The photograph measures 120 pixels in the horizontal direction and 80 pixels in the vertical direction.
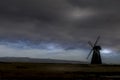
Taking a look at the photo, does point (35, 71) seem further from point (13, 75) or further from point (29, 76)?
point (13, 75)

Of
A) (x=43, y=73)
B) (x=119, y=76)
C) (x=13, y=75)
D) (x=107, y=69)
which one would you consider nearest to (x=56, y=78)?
(x=43, y=73)

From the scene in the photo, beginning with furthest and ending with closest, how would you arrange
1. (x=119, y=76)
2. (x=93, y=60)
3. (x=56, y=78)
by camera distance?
1. (x=93, y=60)
2. (x=119, y=76)
3. (x=56, y=78)

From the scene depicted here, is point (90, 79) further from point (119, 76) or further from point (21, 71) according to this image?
point (21, 71)

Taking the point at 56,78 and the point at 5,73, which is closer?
the point at 5,73

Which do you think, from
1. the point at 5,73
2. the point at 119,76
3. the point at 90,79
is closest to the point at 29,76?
the point at 5,73

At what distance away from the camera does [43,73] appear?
9.10 m

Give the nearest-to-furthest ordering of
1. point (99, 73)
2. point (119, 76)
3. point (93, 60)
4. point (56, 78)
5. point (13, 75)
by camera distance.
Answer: point (13, 75) < point (56, 78) < point (99, 73) < point (119, 76) < point (93, 60)

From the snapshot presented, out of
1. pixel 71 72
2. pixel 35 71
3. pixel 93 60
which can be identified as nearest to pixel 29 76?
pixel 35 71

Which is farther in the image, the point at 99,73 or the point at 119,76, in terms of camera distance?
the point at 119,76

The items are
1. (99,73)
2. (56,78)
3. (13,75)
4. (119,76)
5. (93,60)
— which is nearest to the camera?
(13,75)

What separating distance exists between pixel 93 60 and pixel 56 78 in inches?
1308

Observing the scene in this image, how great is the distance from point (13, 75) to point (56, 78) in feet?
6.47

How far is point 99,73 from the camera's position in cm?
1009

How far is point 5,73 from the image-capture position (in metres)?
8.74
